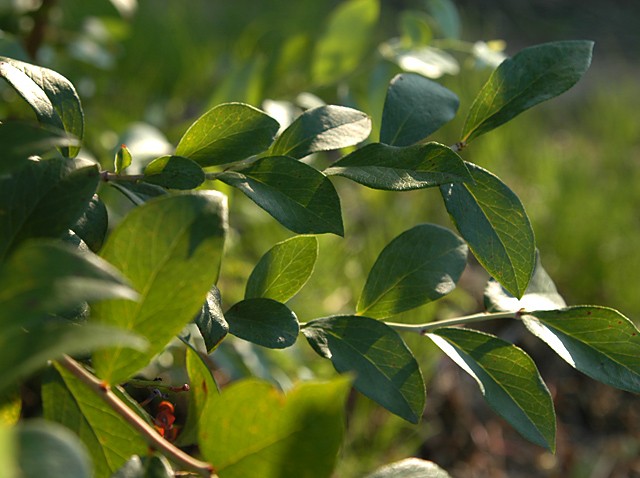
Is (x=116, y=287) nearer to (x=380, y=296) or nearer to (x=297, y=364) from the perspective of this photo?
(x=380, y=296)

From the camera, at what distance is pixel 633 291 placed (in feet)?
5.70

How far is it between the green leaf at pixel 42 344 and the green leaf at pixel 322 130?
0.20m

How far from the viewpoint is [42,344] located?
20 cm

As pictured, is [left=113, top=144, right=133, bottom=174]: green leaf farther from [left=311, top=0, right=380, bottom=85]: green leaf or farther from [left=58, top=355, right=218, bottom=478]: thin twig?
[left=311, top=0, right=380, bottom=85]: green leaf

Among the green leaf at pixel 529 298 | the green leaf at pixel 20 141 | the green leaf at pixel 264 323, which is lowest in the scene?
the green leaf at pixel 529 298

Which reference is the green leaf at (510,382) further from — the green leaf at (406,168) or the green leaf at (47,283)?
the green leaf at (47,283)

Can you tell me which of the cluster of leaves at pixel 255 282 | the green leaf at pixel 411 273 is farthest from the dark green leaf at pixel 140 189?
the green leaf at pixel 411 273

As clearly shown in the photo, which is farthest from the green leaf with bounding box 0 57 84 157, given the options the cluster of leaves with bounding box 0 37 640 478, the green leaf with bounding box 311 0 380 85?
the green leaf with bounding box 311 0 380 85

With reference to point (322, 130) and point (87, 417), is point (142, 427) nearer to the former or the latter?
point (87, 417)

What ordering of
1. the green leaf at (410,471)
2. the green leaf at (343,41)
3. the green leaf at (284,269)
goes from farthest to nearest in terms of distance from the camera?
the green leaf at (343,41)
the green leaf at (284,269)
the green leaf at (410,471)

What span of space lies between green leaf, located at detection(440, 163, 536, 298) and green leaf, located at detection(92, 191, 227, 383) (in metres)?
0.14

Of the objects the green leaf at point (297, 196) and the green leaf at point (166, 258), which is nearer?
the green leaf at point (166, 258)

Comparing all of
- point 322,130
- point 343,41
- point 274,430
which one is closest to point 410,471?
point 274,430

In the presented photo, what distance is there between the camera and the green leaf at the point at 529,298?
0.41m
